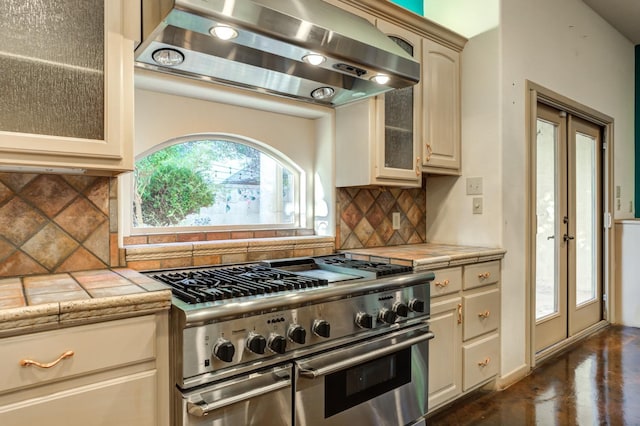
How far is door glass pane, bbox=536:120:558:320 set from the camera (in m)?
3.24

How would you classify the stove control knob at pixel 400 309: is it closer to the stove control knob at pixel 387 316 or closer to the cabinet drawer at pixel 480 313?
the stove control knob at pixel 387 316

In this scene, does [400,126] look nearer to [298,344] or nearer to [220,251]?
[220,251]

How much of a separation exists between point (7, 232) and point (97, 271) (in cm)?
33

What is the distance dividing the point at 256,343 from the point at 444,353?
1.29 metres

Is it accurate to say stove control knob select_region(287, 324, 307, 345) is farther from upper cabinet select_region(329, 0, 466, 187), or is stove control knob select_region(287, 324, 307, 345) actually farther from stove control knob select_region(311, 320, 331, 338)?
upper cabinet select_region(329, 0, 466, 187)

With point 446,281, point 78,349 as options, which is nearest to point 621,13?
point 446,281

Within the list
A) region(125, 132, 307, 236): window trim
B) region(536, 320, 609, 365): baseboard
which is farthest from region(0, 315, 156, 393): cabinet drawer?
region(536, 320, 609, 365): baseboard

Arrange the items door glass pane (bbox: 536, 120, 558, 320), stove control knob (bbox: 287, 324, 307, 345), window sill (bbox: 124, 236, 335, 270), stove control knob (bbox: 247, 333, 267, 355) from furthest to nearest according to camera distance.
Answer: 1. door glass pane (bbox: 536, 120, 558, 320)
2. window sill (bbox: 124, 236, 335, 270)
3. stove control knob (bbox: 287, 324, 307, 345)
4. stove control knob (bbox: 247, 333, 267, 355)

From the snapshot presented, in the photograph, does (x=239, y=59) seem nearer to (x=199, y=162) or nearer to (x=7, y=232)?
(x=199, y=162)

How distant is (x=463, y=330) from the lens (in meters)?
2.37

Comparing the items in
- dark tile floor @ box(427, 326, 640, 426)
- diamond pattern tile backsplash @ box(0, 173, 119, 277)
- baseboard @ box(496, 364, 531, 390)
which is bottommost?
dark tile floor @ box(427, 326, 640, 426)

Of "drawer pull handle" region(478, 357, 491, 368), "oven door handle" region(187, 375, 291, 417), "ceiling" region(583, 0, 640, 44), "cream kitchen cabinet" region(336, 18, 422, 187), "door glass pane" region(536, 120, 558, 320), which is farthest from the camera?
A: "ceiling" region(583, 0, 640, 44)

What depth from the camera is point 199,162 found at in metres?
2.19

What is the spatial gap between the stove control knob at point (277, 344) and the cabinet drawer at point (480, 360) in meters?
1.37
